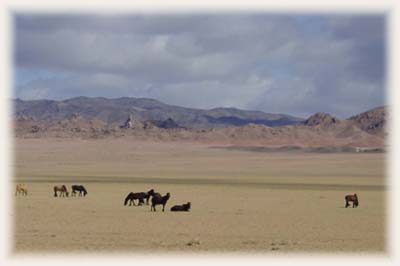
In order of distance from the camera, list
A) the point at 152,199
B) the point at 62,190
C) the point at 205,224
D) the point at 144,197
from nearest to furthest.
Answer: the point at 205,224 < the point at 152,199 < the point at 144,197 < the point at 62,190

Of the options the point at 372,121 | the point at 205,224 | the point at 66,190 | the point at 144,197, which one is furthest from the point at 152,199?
the point at 372,121

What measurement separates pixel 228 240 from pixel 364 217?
7.15 meters

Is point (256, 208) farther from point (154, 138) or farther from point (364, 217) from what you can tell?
point (154, 138)

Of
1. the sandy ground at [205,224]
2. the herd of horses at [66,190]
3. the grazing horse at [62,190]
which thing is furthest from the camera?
the herd of horses at [66,190]

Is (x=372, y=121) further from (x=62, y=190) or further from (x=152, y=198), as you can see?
(x=152, y=198)

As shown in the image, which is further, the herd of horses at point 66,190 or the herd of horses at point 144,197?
the herd of horses at point 66,190

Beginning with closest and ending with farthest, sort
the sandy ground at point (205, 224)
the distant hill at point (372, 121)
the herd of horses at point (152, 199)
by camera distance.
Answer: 1. the sandy ground at point (205, 224)
2. the herd of horses at point (152, 199)
3. the distant hill at point (372, 121)

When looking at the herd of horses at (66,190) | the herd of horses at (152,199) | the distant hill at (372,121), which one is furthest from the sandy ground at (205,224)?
the distant hill at (372,121)

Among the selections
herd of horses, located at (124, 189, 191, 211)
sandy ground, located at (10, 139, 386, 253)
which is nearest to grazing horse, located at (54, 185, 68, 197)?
sandy ground, located at (10, 139, 386, 253)

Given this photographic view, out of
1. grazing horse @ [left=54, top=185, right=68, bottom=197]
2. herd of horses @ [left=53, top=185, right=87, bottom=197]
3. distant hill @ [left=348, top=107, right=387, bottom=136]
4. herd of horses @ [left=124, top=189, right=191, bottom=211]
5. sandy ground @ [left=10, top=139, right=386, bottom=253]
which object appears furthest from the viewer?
distant hill @ [left=348, top=107, right=387, bottom=136]

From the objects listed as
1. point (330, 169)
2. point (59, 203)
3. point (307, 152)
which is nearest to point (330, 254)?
point (59, 203)

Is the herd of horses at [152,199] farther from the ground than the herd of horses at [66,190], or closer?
closer

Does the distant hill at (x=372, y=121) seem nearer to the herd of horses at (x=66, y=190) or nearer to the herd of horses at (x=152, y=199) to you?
the herd of horses at (x=66, y=190)

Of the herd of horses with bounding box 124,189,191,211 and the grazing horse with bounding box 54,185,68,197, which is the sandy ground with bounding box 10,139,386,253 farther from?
the grazing horse with bounding box 54,185,68,197
